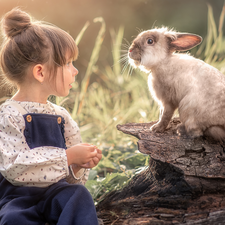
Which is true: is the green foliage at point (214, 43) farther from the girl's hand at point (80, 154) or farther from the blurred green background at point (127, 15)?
the girl's hand at point (80, 154)

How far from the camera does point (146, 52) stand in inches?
101

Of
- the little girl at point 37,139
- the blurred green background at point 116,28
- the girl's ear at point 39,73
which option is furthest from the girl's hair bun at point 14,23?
the blurred green background at point 116,28

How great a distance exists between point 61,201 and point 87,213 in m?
0.18

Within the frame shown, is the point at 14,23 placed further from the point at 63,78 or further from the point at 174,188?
the point at 174,188

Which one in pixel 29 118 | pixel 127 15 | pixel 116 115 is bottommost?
pixel 116 115

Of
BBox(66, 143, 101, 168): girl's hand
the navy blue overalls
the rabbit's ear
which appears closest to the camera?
the navy blue overalls

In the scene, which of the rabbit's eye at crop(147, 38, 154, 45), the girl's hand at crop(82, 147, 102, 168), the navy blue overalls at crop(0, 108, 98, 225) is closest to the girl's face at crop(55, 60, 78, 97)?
the navy blue overalls at crop(0, 108, 98, 225)

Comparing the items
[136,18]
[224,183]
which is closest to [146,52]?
[224,183]

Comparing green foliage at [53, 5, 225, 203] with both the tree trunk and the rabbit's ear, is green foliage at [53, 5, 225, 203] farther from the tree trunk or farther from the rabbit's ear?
the rabbit's ear

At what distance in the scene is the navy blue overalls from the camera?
1.61 m

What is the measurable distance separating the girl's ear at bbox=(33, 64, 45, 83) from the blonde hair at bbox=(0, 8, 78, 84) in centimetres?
4

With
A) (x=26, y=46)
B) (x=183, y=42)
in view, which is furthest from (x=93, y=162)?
(x=183, y=42)

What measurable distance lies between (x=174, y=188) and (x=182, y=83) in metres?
0.92

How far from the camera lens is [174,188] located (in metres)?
1.85
